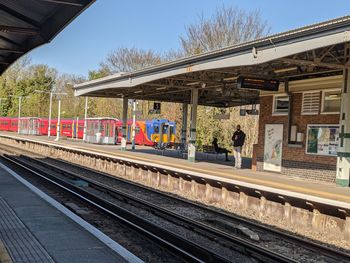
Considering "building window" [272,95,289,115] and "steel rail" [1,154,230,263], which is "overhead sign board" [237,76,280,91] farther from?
"steel rail" [1,154,230,263]

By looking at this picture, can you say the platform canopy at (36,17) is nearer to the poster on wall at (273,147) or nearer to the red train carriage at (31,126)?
the poster on wall at (273,147)

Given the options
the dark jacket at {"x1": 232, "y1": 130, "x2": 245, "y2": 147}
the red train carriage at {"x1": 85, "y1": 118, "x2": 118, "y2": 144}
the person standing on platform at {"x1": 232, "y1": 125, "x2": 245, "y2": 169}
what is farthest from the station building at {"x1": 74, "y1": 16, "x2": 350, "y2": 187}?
the red train carriage at {"x1": 85, "y1": 118, "x2": 118, "y2": 144}

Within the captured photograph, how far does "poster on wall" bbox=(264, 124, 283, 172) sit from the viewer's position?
1784 cm

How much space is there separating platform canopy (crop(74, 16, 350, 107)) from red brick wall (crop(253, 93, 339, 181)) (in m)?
1.17

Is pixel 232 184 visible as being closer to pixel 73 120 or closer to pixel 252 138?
pixel 252 138

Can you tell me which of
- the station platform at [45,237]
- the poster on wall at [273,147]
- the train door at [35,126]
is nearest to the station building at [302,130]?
the poster on wall at [273,147]

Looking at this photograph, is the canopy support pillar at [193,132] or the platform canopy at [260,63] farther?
the canopy support pillar at [193,132]

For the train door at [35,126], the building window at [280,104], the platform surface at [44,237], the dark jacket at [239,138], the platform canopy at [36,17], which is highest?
the platform canopy at [36,17]

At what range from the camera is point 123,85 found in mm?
25312

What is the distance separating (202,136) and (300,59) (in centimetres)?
2255

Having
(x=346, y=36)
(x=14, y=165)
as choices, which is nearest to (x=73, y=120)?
(x=14, y=165)

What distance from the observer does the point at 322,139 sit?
1579 cm

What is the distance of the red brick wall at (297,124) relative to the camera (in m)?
15.7

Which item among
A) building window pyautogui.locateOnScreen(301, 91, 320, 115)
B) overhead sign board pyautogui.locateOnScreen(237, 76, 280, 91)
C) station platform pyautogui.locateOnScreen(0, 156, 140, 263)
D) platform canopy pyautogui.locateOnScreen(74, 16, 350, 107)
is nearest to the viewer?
station platform pyautogui.locateOnScreen(0, 156, 140, 263)
